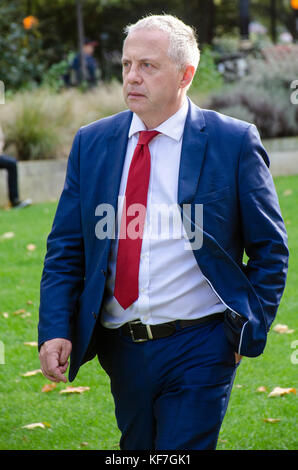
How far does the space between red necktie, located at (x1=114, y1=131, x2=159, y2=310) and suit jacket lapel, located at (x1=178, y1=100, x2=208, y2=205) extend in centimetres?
14

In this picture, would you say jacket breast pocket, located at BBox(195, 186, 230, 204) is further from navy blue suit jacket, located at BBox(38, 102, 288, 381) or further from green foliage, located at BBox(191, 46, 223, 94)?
green foliage, located at BBox(191, 46, 223, 94)

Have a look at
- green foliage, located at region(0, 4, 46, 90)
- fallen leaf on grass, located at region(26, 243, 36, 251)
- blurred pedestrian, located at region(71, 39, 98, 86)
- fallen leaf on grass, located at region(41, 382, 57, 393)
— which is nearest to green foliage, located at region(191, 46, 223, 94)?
blurred pedestrian, located at region(71, 39, 98, 86)

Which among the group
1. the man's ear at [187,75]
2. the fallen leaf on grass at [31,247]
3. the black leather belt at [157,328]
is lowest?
the fallen leaf on grass at [31,247]

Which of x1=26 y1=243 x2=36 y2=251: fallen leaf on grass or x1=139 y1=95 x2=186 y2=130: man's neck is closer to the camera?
x1=139 y1=95 x2=186 y2=130: man's neck

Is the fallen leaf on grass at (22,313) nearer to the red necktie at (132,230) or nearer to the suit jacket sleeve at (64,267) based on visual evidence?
the suit jacket sleeve at (64,267)

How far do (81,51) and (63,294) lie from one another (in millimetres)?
17091

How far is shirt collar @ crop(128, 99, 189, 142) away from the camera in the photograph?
3176 millimetres

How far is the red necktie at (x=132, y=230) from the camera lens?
3.11m

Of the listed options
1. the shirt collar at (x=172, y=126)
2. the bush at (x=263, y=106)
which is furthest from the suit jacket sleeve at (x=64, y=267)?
the bush at (x=263, y=106)

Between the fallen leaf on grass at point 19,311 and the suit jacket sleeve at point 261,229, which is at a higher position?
the suit jacket sleeve at point 261,229

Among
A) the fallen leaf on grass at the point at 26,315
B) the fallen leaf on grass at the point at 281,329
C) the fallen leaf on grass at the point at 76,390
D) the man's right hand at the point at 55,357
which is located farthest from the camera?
the fallen leaf on grass at the point at 26,315

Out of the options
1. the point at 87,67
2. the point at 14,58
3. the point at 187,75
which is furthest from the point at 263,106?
the point at 187,75

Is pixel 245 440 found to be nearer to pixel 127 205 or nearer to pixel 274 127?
pixel 127 205

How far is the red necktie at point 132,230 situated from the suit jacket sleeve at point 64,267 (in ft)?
0.70
